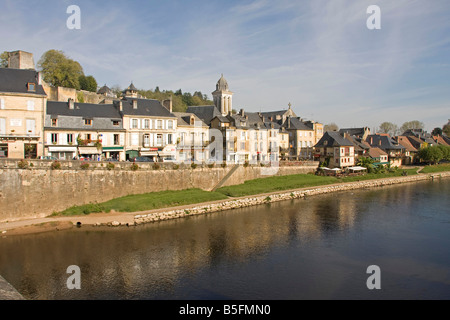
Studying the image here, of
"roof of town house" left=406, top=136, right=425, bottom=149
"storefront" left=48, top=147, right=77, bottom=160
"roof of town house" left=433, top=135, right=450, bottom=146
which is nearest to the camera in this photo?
"storefront" left=48, top=147, right=77, bottom=160

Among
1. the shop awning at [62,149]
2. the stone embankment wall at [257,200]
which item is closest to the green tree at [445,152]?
the stone embankment wall at [257,200]

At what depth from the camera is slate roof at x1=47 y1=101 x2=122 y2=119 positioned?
3578cm

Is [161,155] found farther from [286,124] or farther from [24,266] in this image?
[286,124]

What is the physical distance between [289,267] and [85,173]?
62.5ft

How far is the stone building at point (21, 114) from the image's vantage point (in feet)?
101

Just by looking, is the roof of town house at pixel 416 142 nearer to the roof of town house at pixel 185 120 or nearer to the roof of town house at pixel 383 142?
the roof of town house at pixel 383 142

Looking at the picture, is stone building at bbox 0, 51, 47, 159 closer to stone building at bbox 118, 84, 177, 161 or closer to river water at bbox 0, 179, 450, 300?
stone building at bbox 118, 84, 177, 161

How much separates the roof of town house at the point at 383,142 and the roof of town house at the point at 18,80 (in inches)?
2298

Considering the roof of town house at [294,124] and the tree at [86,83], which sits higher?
the tree at [86,83]

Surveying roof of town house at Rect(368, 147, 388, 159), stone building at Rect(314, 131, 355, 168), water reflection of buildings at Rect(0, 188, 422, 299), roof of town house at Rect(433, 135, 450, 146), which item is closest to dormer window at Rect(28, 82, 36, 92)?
water reflection of buildings at Rect(0, 188, 422, 299)

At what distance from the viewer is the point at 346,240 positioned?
959 inches

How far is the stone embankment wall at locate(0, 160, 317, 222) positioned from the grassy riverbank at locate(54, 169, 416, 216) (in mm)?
764

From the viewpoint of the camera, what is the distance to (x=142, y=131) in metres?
39.6

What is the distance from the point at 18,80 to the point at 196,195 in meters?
19.4
